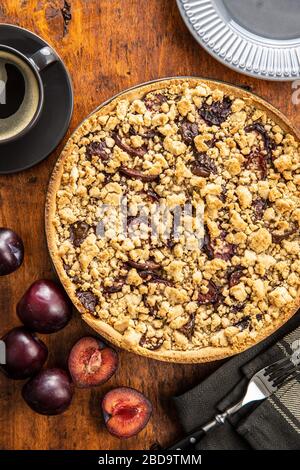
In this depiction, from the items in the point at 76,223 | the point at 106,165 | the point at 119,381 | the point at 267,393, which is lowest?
the point at 119,381

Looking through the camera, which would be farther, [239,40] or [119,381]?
[119,381]

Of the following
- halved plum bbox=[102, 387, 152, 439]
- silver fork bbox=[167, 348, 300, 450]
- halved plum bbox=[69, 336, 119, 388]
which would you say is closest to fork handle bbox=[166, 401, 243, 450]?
silver fork bbox=[167, 348, 300, 450]

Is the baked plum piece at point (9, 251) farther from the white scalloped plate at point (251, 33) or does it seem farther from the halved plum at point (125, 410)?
the white scalloped plate at point (251, 33)

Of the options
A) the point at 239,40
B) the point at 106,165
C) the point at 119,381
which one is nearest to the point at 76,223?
the point at 106,165

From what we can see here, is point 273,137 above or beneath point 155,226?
above

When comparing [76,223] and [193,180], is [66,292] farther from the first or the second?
[193,180]

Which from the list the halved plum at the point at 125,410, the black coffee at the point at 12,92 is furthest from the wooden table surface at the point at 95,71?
the black coffee at the point at 12,92
